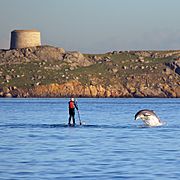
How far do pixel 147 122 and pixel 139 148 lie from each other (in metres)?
21.2

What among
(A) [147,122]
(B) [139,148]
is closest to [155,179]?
(B) [139,148]

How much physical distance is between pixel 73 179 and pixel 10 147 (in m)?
10.4

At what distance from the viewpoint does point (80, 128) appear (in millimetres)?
53219

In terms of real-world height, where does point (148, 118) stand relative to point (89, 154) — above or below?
above

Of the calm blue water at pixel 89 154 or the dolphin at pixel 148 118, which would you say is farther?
the dolphin at pixel 148 118

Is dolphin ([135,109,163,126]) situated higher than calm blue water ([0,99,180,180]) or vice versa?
dolphin ([135,109,163,126])

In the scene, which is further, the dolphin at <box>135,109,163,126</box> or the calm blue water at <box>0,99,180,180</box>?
the dolphin at <box>135,109,163,126</box>

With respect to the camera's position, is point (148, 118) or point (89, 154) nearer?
point (89, 154)

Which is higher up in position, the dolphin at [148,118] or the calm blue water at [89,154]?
the dolphin at [148,118]

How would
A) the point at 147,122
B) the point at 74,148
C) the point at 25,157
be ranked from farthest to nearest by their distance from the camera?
the point at 147,122, the point at 74,148, the point at 25,157

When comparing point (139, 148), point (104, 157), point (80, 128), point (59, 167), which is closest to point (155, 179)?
point (59, 167)

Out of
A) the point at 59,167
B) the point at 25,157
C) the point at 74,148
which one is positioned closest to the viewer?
the point at 59,167

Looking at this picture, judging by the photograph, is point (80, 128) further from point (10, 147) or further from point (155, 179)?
point (155, 179)

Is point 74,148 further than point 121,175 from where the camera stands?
Yes
